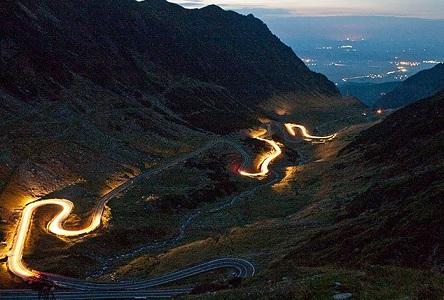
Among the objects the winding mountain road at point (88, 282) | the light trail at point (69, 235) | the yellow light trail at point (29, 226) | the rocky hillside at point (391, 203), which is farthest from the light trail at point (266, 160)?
the winding mountain road at point (88, 282)

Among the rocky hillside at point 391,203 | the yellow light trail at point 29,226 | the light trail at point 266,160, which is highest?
Answer: the rocky hillside at point 391,203

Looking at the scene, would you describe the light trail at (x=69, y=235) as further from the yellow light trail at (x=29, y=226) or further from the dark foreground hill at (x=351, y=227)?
the dark foreground hill at (x=351, y=227)

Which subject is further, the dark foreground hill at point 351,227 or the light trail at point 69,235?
the light trail at point 69,235

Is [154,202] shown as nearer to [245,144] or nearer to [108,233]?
[108,233]

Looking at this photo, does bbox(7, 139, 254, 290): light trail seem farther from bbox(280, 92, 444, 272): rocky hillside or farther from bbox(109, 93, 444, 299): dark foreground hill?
bbox(280, 92, 444, 272): rocky hillside

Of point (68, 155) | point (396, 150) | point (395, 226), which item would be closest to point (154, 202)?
point (68, 155)

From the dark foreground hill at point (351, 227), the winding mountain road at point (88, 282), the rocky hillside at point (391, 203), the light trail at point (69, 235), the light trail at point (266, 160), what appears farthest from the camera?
the light trail at point (266, 160)

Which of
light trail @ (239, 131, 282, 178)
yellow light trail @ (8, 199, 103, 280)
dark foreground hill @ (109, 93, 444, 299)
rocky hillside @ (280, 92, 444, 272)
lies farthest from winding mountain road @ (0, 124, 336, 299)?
light trail @ (239, 131, 282, 178)

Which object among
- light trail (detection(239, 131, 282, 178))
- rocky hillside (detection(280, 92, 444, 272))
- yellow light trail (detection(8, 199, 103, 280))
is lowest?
light trail (detection(239, 131, 282, 178))
